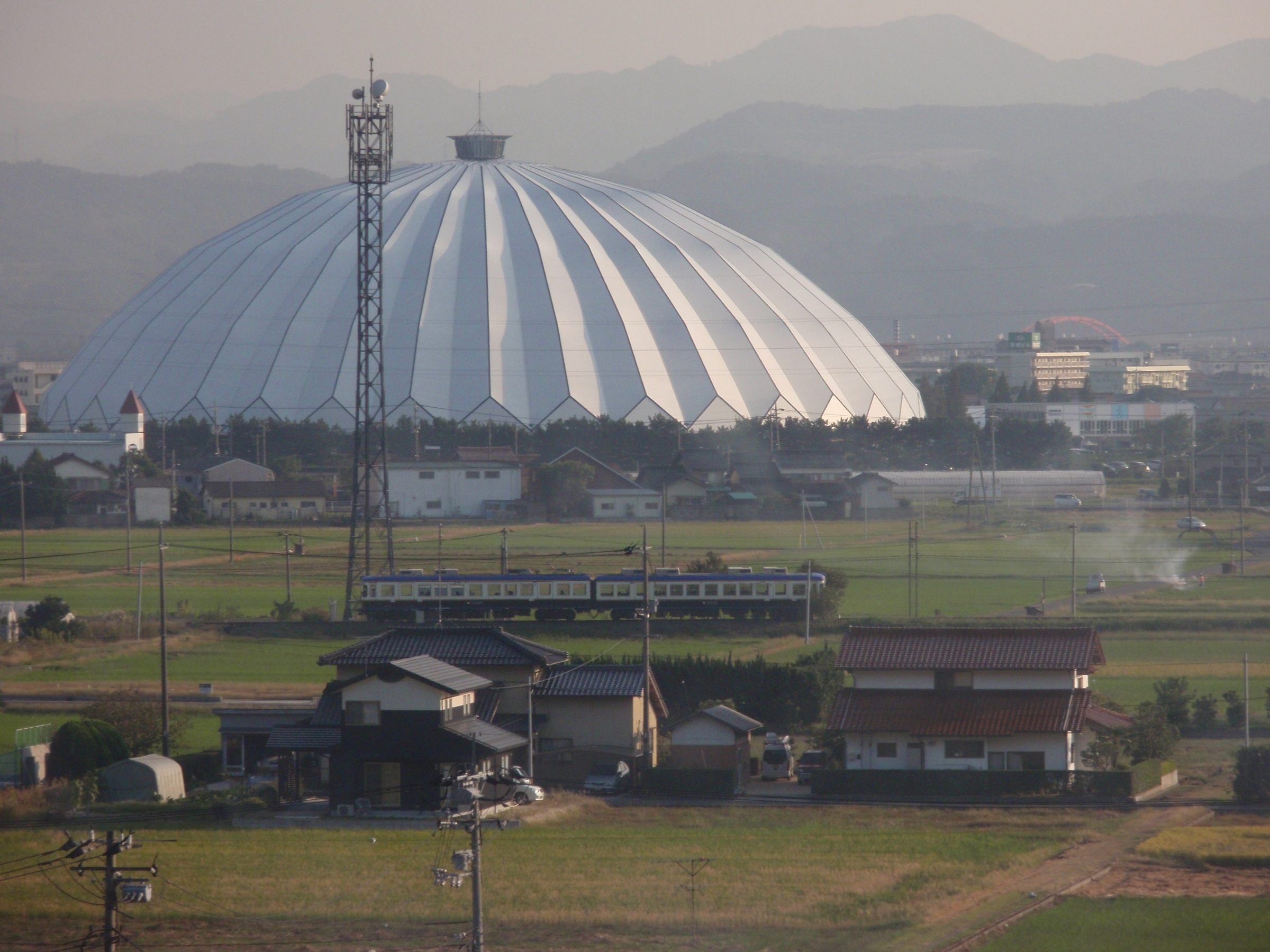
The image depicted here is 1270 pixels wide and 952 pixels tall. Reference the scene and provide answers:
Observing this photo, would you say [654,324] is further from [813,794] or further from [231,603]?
[813,794]

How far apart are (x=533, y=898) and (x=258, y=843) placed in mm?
3472

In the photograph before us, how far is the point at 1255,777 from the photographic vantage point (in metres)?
16.3

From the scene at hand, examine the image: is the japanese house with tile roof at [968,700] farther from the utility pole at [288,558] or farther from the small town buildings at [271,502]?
the small town buildings at [271,502]

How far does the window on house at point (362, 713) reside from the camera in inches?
680

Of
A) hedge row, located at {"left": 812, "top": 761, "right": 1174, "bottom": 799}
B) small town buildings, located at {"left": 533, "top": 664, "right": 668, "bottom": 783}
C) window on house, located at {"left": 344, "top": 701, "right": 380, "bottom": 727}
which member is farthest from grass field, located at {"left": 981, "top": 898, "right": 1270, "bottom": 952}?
window on house, located at {"left": 344, "top": 701, "right": 380, "bottom": 727}

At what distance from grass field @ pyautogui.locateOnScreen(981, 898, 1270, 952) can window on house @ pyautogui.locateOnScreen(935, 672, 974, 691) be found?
228 inches

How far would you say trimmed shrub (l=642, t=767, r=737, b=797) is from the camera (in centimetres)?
1756

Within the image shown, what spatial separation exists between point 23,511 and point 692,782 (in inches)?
941

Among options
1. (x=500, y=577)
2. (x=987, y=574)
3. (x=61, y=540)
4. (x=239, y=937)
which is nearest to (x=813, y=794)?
(x=239, y=937)

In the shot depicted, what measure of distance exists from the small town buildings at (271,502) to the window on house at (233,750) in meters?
24.2

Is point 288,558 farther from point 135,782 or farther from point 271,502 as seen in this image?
point 135,782

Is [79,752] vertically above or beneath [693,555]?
beneath

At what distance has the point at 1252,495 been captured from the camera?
143ft

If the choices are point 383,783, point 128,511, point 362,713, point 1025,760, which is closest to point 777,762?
point 1025,760
